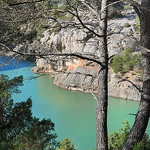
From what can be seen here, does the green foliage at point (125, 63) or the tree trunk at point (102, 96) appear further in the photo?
the green foliage at point (125, 63)

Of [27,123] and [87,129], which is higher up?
[27,123]

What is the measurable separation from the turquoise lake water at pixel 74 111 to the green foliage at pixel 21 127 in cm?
108

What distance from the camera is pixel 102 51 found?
249 cm

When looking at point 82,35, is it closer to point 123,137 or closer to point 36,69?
point 36,69

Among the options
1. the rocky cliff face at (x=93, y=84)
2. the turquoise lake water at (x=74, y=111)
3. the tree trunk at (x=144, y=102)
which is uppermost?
the tree trunk at (x=144, y=102)

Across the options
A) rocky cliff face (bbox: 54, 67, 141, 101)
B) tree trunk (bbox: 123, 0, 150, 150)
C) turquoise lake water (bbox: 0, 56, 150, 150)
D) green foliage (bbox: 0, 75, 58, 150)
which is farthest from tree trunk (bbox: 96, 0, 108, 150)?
rocky cliff face (bbox: 54, 67, 141, 101)

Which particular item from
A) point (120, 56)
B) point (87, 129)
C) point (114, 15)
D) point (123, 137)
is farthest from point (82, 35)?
point (123, 137)

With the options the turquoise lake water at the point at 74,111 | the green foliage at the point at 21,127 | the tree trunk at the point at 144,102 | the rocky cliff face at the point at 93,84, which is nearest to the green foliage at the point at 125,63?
the rocky cliff face at the point at 93,84

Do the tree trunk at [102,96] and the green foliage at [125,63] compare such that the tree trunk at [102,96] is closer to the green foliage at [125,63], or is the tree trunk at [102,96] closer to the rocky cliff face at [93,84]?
the rocky cliff face at [93,84]

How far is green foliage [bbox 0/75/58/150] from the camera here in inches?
123

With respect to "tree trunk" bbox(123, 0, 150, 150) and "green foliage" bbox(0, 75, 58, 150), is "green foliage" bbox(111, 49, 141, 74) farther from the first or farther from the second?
"tree trunk" bbox(123, 0, 150, 150)

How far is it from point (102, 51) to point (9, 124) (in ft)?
8.82

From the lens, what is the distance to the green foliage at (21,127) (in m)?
3.14

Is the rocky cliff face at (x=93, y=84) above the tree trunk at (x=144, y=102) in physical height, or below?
below
